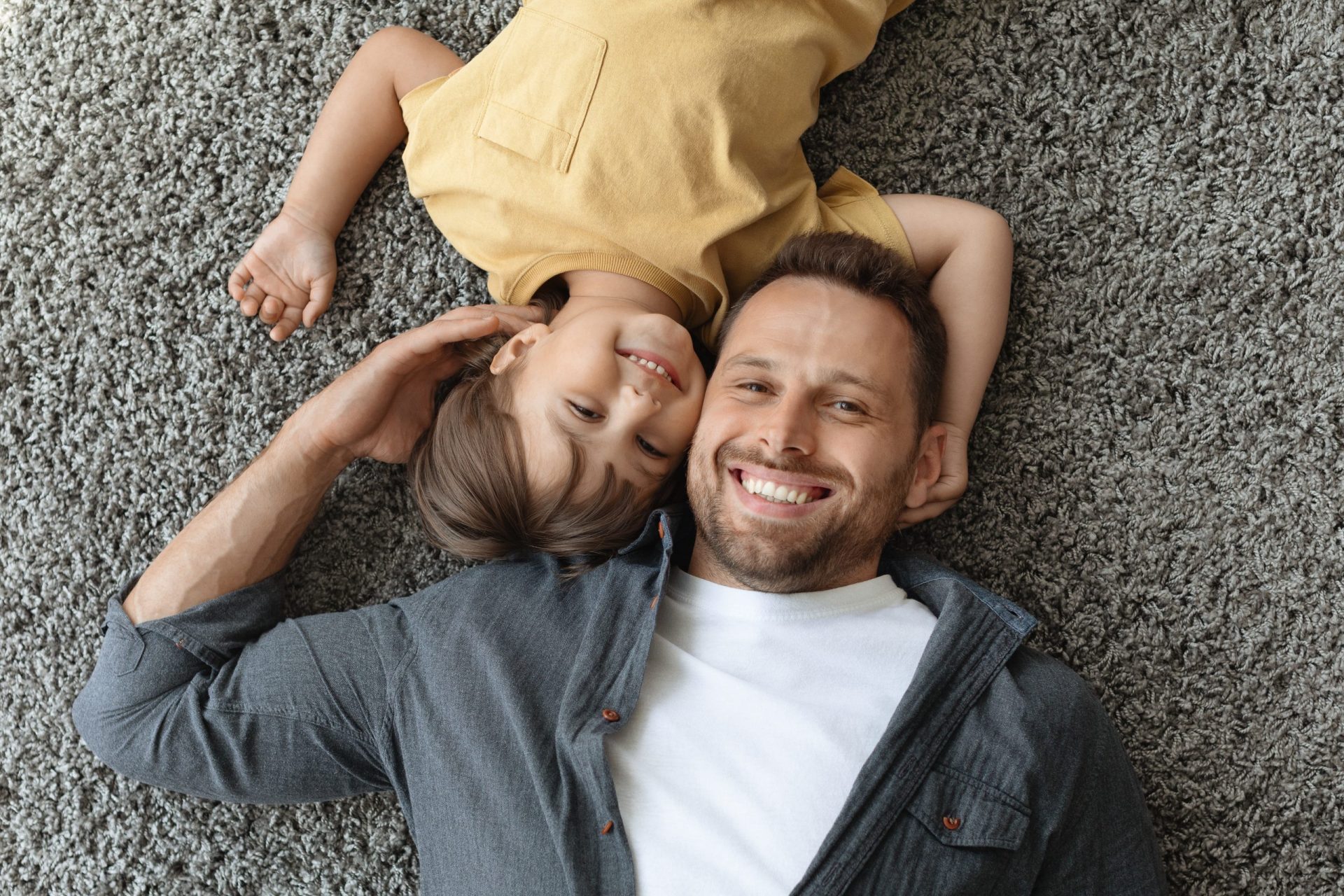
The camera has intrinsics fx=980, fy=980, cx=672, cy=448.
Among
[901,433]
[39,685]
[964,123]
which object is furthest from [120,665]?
[964,123]

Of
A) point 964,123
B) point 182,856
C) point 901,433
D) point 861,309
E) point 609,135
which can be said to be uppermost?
point 964,123

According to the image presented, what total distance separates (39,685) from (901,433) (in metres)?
1.44

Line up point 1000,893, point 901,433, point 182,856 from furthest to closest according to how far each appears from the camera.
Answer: point 182,856, point 901,433, point 1000,893

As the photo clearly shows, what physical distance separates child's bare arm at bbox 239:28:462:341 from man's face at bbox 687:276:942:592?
2.32ft

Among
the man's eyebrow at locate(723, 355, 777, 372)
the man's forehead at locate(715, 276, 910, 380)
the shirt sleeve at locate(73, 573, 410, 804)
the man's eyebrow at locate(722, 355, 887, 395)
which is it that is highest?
the man's forehead at locate(715, 276, 910, 380)

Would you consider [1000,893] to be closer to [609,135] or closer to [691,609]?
[691,609]

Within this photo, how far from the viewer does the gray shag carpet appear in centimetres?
157

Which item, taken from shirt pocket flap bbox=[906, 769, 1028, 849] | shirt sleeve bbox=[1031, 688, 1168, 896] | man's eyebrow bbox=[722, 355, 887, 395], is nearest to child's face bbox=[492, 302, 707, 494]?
man's eyebrow bbox=[722, 355, 887, 395]

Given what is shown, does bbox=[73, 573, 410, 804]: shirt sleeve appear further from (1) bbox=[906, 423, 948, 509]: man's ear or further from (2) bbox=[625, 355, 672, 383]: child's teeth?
(1) bbox=[906, 423, 948, 509]: man's ear

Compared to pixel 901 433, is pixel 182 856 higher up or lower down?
lower down

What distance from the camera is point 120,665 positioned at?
1.43 meters

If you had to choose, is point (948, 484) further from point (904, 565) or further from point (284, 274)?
A: point (284, 274)

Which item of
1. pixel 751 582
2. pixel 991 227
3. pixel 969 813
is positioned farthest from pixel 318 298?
pixel 969 813

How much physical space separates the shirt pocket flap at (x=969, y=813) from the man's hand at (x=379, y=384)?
0.89 m
